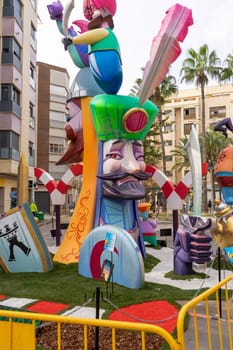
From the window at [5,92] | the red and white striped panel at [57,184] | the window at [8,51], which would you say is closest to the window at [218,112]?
the window at [8,51]

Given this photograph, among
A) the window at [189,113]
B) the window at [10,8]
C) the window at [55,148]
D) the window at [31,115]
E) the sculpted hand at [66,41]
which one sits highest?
the window at [10,8]

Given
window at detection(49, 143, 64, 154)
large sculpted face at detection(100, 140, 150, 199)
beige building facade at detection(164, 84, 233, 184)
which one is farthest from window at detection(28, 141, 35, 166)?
beige building facade at detection(164, 84, 233, 184)

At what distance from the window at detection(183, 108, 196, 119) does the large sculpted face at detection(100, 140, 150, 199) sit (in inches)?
Result: 2040

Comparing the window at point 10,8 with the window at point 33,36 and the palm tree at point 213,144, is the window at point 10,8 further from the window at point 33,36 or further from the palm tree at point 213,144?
the palm tree at point 213,144

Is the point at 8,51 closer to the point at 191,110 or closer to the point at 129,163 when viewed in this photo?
the point at 129,163

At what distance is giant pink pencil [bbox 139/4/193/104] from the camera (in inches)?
306

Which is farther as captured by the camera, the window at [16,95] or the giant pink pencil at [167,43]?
the window at [16,95]

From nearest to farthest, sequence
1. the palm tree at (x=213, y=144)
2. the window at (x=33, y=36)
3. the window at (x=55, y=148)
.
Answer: the window at (x=33, y=36) < the palm tree at (x=213, y=144) < the window at (x=55, y=148)

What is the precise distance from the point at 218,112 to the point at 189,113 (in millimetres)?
4683

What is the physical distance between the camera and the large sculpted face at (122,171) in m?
9.66

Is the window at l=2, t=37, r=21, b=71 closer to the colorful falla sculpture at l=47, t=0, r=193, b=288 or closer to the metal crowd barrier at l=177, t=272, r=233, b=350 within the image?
the colorful falla sculpture at l=47, t=0, r=193, b=288

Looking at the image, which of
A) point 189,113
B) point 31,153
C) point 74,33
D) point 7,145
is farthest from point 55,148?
point 74,33

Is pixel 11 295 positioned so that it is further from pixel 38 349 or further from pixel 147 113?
pixel 147 113

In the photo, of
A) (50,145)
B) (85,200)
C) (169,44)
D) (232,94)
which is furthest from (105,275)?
(232,94)
